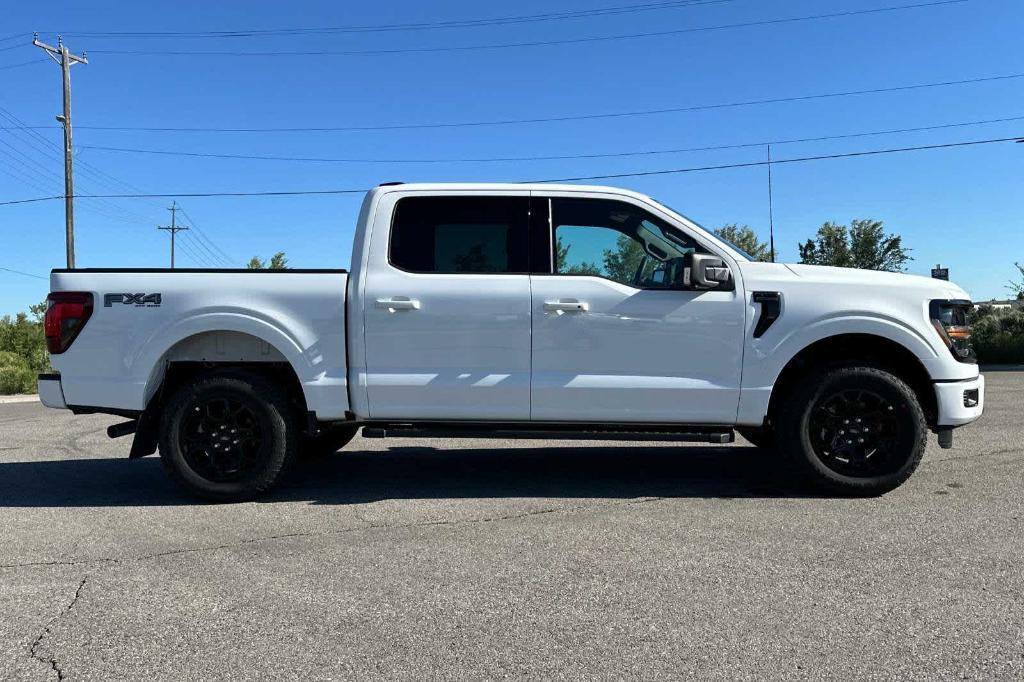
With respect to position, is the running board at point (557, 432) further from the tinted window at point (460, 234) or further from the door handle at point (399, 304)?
the tinted window at point (460, 234)

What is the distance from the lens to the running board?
17.0 feet

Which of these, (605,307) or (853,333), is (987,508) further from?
(605,307)

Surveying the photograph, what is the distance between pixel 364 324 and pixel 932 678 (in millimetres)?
3754

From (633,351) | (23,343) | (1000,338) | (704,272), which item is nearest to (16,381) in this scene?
(23,343)

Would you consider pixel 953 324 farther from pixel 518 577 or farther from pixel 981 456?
pixel 518 577

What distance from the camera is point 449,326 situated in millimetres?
5188

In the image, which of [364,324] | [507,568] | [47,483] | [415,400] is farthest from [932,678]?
[47,483]

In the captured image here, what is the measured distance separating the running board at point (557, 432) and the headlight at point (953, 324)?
1.53 meters

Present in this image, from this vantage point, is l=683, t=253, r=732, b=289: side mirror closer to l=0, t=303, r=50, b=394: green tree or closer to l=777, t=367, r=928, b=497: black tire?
l=777, t=367, r=928, b=497: black tire

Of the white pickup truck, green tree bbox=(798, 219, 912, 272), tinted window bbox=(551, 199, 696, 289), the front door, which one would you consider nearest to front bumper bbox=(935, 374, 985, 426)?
the white pickup truck

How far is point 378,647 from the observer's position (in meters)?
2.96

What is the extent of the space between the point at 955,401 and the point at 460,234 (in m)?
3.48

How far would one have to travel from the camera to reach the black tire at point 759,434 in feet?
17.9

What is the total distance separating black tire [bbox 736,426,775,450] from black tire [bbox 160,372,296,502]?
10.3ft
